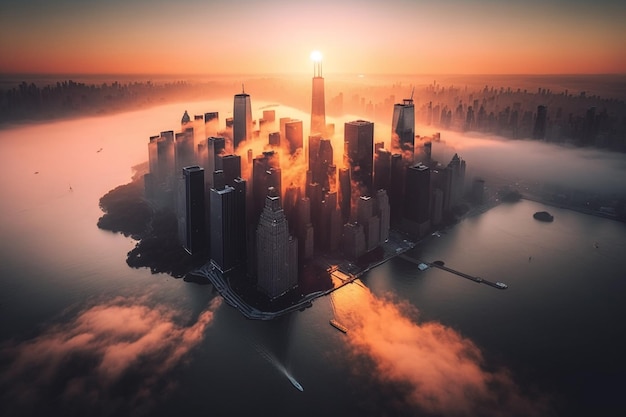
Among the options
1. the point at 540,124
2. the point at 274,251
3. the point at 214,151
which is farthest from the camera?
the point at 540,124

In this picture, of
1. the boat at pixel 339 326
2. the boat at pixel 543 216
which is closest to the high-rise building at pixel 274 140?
the boat at pixel 339 326

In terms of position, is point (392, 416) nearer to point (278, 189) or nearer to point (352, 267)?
point (352, 267)

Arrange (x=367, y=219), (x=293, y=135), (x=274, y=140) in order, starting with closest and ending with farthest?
(x=367, y=219) < (x=274, y=140) < (x=293, y=135)

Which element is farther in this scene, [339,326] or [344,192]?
[344,192]

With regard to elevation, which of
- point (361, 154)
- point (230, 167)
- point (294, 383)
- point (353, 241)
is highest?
point (361, 154)

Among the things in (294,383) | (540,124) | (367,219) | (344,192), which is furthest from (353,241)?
(540,124)

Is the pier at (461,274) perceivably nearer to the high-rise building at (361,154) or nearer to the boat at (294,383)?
the high-rise building at (361,154)

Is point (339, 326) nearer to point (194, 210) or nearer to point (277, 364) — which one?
point (277, 364)
